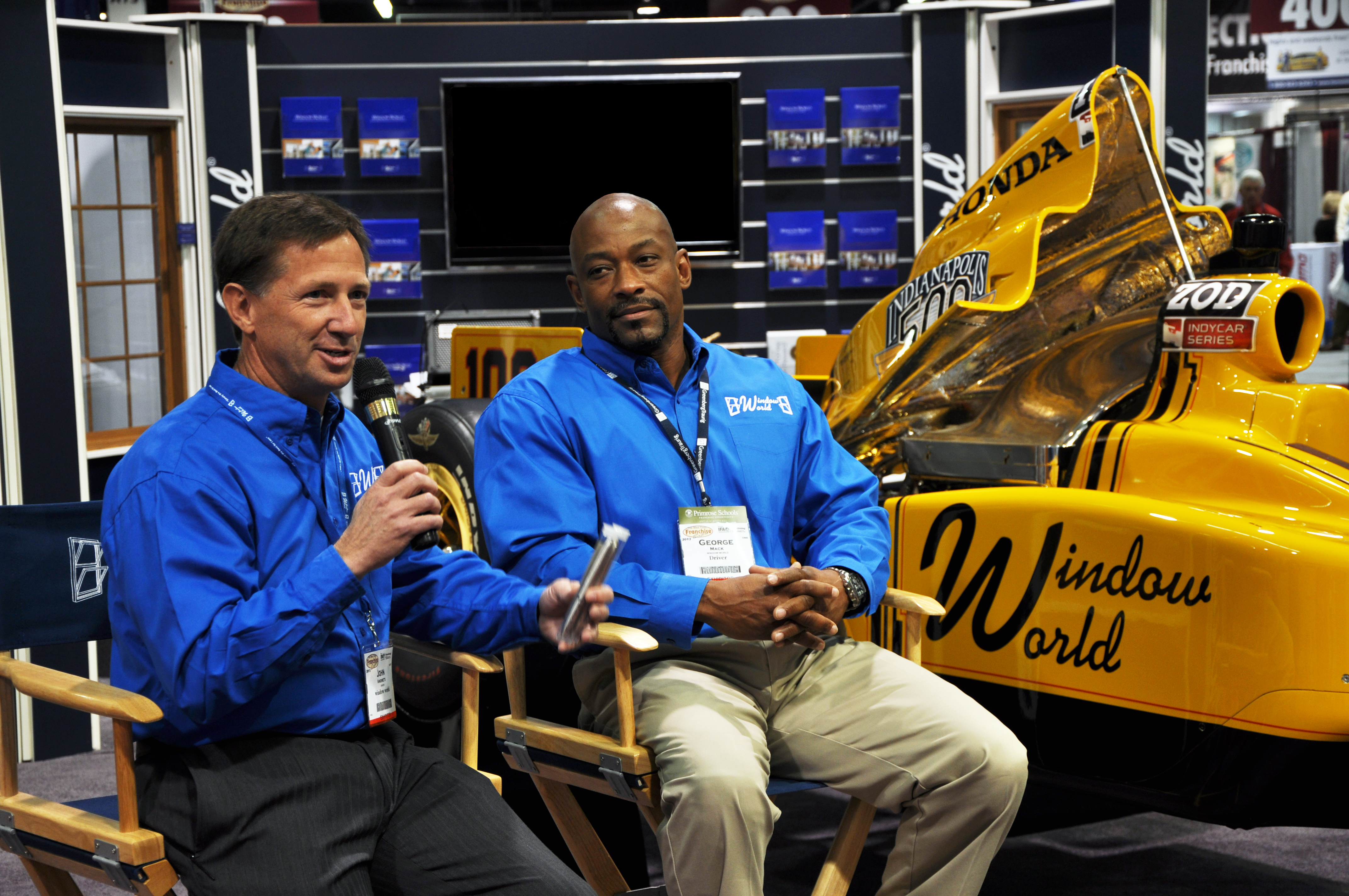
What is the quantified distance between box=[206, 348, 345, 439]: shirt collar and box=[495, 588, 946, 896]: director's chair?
552mm

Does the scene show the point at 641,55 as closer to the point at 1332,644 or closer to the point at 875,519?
the point at 875,519

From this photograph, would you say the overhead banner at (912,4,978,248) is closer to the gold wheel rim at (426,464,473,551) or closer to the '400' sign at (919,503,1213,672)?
the gold wheel rim at (426,464,473,551)

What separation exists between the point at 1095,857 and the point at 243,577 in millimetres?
2224

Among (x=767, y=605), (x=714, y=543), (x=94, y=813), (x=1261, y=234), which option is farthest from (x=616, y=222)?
(x=94, y=813)

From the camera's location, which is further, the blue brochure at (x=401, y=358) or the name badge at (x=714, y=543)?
the blue brochure at (x=401, y=358)

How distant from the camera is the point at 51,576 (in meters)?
2.10

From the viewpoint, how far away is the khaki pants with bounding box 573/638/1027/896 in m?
1.95

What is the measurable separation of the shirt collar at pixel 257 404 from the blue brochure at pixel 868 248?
19.2ft

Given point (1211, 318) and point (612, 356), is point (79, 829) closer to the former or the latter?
point (612, 356)

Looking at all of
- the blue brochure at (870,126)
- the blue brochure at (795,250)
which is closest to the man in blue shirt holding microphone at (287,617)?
the blue brochure at (795,250)

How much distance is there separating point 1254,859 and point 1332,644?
1.13m

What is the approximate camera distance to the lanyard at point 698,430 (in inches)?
92.2

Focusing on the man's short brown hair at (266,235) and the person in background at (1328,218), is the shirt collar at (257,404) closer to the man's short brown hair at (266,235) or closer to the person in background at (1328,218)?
the man's short brown hair at (266,235)

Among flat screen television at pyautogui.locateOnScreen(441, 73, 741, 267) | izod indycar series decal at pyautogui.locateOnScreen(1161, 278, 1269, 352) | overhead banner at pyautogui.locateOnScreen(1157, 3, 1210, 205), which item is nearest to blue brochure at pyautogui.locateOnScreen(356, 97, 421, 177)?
flat screen television at pyautogui.locateOnScreen(441, 73, 741, 267)
